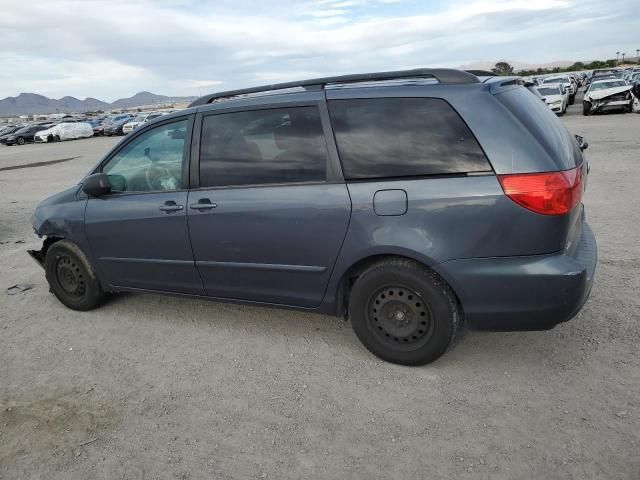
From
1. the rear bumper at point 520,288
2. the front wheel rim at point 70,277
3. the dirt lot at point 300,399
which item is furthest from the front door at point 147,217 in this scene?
the rear bumper at point 520,288

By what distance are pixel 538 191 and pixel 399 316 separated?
1120 mm

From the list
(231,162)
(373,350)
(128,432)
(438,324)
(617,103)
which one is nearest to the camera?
(128,432)

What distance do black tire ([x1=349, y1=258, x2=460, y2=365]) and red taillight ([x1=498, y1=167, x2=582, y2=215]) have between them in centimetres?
67

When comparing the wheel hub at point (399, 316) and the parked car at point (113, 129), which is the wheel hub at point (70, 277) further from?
the parked car at point (113, 129)

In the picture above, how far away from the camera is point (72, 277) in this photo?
4.55 meters

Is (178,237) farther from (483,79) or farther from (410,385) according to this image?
(483,79)

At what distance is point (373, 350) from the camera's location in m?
3.36

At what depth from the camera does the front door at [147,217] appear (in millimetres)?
3783

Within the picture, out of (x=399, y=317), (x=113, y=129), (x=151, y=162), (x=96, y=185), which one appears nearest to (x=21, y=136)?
(x=113, y=129)

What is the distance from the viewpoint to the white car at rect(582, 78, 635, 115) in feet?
68.5

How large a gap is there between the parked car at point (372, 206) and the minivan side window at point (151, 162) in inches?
0.5

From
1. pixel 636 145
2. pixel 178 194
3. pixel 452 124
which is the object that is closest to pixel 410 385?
pixel 452 124

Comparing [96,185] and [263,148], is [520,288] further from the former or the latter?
[96,185]

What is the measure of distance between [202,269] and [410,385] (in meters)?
1.73
